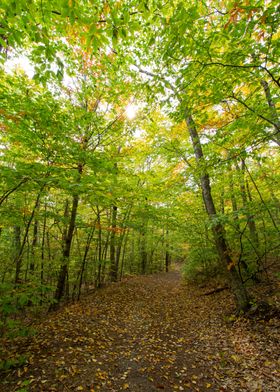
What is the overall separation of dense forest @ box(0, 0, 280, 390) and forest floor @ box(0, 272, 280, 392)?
97 cm

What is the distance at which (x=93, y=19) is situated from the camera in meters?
2.35

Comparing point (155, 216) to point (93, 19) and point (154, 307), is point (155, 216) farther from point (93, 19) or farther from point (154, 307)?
point (93, 19)

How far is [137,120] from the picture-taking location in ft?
31.1

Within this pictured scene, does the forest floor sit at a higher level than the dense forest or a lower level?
lower

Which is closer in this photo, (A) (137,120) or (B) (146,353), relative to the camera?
(B) (146,353)

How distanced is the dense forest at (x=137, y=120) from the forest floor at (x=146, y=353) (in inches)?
38.0

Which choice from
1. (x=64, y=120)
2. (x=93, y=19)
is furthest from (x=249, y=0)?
(x=64, y=120)

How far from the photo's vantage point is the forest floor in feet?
12.1

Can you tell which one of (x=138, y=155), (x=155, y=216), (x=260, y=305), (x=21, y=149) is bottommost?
(x=260, y=305)

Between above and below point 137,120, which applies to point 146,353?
below

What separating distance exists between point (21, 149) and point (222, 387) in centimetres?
960

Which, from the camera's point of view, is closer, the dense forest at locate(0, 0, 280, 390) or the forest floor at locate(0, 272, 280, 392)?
the dense forest at locate(0, 0, 280, 390)

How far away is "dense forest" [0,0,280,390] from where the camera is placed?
2885 mm

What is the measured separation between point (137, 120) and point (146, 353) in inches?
352
